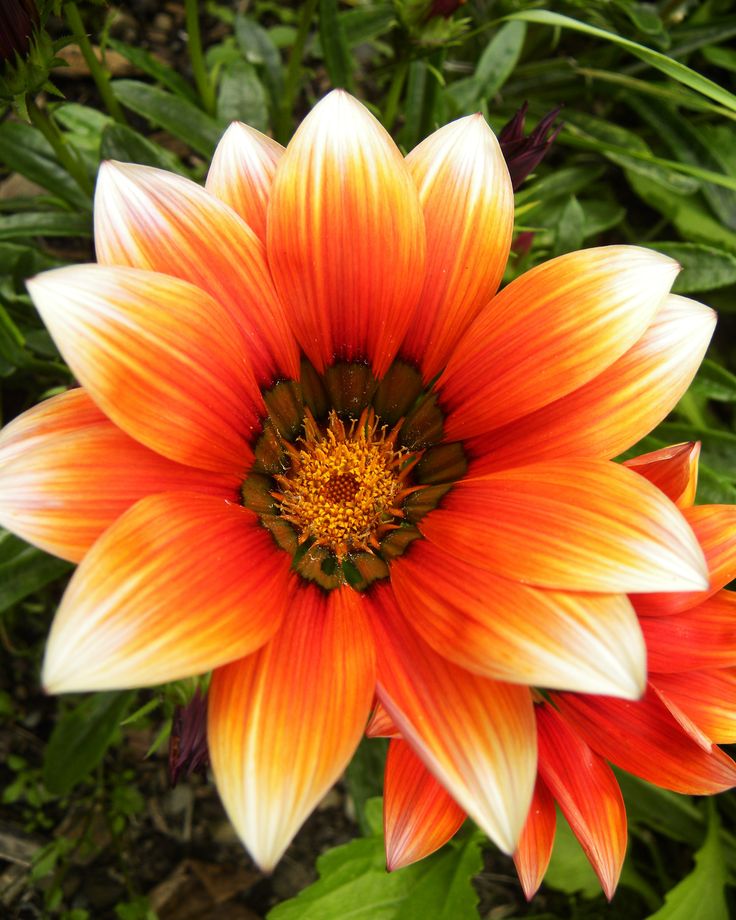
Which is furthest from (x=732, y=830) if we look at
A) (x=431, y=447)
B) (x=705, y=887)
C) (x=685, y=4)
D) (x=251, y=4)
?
(x=251, y=4)

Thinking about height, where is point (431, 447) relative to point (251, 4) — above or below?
below

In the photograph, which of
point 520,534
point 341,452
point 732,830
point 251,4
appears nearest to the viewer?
point 520,534

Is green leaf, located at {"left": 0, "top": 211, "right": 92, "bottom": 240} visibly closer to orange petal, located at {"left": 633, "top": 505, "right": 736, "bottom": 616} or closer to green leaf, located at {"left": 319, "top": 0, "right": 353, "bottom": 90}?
green leaf, located at {"left": 319, "top": 0, "right": 353, "bottom": 90}

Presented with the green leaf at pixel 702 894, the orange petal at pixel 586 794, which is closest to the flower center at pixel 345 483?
the orange petal at pixel 586 794

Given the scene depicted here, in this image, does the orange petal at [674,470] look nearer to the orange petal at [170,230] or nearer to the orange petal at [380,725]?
the orange petal at [380,725]

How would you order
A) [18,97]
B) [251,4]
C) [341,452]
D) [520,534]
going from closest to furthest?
[520,534] → [18,97] → [341,452] → [251,4]

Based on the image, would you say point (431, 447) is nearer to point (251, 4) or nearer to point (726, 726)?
point (726, 726)
